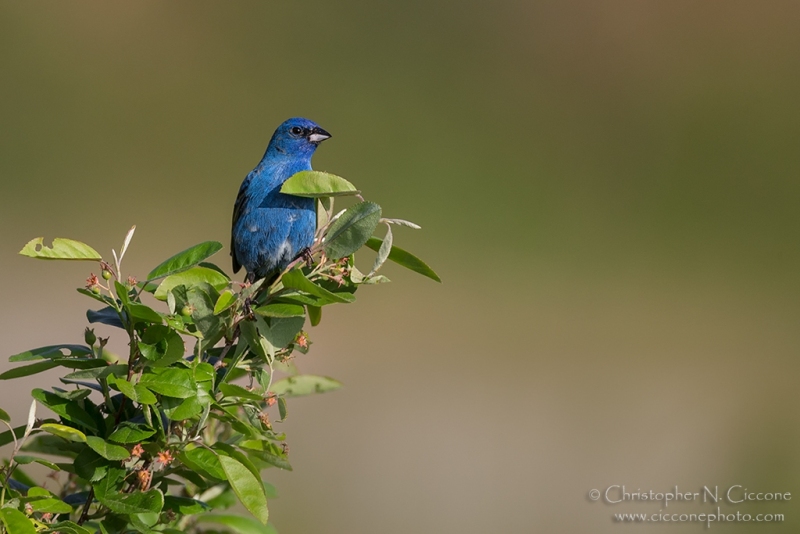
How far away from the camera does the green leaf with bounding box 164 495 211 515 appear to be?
959 millimetres

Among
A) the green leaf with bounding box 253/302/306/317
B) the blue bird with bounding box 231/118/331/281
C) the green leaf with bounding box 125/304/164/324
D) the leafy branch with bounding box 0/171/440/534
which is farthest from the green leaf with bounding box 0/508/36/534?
the blue bird with bounding box 231/118/331/281

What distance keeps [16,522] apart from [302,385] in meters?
0.52

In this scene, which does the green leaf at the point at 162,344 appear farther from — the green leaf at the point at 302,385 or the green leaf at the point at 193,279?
the green leaf at the point at 302,385

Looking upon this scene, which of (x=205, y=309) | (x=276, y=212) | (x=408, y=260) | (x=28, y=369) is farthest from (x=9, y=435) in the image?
(x=276, y=212)

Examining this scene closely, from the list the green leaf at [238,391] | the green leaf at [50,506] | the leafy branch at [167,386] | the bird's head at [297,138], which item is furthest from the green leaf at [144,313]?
the bird's head at [297,138]

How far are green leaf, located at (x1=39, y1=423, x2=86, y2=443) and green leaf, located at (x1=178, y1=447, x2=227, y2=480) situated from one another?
4.4 inches

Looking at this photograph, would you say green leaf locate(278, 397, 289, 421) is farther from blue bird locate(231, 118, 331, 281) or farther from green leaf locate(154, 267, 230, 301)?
blue bird locate(231, 118, 331, 281)

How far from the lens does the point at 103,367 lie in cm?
90

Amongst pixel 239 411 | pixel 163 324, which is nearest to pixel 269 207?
pixel 239 411

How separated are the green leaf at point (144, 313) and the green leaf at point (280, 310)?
0.45ft

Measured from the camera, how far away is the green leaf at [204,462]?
0.89 meters

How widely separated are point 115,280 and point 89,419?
7.8 inches

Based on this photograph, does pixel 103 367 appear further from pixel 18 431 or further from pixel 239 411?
pixel 239 411

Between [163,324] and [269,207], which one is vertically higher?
[269,207]
